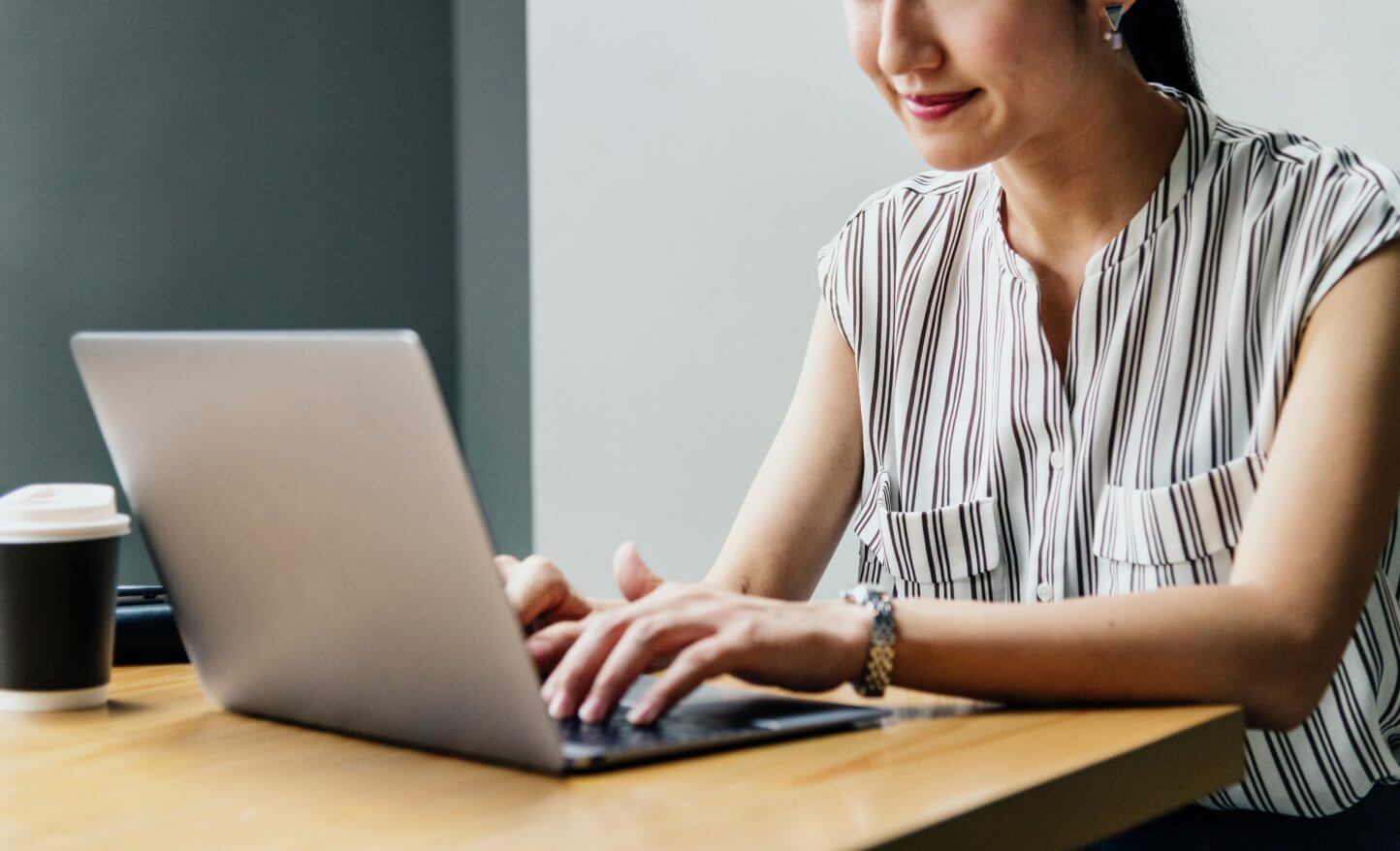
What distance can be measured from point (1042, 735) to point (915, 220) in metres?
0.74

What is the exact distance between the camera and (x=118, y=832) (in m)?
0.61

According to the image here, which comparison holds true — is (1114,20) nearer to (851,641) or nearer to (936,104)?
(936,104)

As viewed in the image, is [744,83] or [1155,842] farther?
[744,83]

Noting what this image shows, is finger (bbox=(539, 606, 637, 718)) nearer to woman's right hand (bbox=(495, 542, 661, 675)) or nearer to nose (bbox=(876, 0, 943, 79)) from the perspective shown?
woman's right hand (bbox=(495, 542, 661, 675))

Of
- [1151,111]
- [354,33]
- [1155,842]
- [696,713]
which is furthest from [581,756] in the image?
[354,33]

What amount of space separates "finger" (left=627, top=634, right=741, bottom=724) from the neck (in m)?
0.64

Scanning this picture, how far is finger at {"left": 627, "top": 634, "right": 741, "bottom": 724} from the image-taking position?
747mm

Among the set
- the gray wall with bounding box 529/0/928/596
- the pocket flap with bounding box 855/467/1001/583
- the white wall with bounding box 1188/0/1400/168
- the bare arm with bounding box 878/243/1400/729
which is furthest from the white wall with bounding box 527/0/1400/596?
the bare arm with bounding box 878/243/1400/729

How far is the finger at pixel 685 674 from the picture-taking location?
0.75 meters

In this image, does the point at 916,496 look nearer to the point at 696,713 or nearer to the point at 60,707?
the point at 696,713

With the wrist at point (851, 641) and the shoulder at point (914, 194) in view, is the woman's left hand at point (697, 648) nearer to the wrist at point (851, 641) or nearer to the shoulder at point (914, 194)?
the wrist at point (851, 641)

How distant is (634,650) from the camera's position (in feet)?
2.50

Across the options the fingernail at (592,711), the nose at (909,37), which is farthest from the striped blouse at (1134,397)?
the fingernail at (592,711)

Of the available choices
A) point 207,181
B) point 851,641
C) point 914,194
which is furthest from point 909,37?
point 207,181
